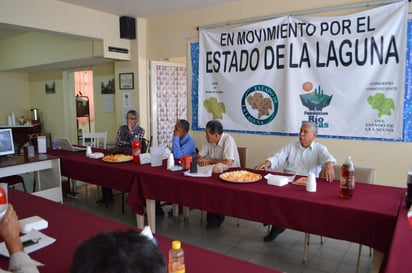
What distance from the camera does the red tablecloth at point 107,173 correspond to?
2676mm

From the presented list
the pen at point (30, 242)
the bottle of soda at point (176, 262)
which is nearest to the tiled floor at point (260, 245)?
the bottle of soda at point (176, 262)

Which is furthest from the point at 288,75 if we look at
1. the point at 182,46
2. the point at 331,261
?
the point at 331,261

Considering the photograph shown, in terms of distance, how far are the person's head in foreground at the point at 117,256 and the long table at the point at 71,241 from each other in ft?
1.55

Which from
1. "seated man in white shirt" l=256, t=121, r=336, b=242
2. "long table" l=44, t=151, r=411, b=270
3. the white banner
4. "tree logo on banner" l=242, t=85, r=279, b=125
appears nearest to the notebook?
"long table" l=44, t=151, r=411, b=270

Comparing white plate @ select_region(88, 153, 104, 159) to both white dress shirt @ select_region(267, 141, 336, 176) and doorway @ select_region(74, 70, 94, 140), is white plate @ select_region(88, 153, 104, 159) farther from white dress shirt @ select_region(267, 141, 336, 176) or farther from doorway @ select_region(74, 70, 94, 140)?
doorway @ select_region(74, 70, 94, 140)

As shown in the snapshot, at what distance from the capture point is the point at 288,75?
143 inches

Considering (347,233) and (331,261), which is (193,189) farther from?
(331,261)

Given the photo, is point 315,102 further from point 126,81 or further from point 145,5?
point 126,81

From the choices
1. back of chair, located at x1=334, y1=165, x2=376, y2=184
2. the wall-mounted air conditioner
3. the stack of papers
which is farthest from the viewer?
the wall-mounted air conditioner

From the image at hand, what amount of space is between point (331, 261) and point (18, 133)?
6.73 m

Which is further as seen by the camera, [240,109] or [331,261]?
[240,109]

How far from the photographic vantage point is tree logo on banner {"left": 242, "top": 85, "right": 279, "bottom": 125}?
3.82m

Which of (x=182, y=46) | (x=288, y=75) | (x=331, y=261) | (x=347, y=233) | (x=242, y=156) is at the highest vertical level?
(x=182, y=46)

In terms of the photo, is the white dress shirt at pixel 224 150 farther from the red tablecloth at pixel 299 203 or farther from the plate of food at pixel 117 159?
the plate of food at pixel 117 159
